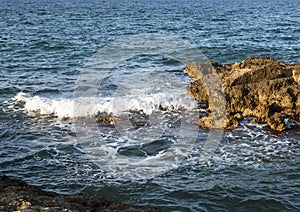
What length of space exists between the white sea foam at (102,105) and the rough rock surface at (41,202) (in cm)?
817

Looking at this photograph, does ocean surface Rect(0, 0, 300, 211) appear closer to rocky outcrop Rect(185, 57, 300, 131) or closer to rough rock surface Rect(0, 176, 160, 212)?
rocky outcrop Rect(185, 57, 300, 131)

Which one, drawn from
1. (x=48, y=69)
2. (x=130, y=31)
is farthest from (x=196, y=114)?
(x=130, y=31)

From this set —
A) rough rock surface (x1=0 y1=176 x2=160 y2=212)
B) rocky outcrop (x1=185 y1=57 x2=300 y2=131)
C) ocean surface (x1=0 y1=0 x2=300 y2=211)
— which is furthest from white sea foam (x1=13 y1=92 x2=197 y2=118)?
rough rock surface (x1=0 y1=176 x2=160 y2=212)

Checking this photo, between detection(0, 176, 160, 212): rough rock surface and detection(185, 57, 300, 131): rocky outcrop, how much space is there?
7262 millimetres

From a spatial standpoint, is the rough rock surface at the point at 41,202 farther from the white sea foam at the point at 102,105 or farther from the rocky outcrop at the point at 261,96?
the white sea foam at the point at 102,105

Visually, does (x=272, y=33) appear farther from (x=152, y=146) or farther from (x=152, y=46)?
(x=152, y=146)

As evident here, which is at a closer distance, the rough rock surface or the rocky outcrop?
the rough rock surface

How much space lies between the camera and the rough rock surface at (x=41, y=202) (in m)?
6.80

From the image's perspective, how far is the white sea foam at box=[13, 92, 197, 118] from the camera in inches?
637

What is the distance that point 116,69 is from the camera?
24500 mm

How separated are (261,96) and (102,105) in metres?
5.99

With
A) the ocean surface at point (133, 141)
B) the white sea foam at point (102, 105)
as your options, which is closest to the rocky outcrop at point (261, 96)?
the ocean surface at point (133, 141)

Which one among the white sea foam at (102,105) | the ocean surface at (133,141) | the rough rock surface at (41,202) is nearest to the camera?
the rough rock surface at (41,202)

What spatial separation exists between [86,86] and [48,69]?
196 inches
